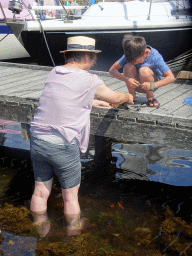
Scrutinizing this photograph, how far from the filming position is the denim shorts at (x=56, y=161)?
2797mm

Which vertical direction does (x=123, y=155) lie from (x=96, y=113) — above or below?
below

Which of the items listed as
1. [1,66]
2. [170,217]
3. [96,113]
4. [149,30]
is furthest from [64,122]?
[149,30]

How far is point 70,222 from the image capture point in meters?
3.33

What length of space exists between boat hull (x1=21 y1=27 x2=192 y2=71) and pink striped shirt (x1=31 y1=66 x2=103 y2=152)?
23.8 ft

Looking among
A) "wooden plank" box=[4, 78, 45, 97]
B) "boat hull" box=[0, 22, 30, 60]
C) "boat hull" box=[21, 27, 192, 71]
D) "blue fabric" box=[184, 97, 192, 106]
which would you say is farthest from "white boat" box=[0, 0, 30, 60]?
"blue fabric" box=[184, 97, 192, 106]

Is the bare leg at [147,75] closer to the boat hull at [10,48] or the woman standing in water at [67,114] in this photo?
the woman standing in water at [67,114]

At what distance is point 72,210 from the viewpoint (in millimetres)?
3146

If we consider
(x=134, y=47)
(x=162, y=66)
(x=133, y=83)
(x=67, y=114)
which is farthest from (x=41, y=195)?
(x=162, y=66)

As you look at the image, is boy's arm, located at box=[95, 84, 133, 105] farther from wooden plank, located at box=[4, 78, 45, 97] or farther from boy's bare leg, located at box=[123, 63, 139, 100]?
wooden plank, located at box=[4, 78, 45, 97]

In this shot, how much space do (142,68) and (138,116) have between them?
2.52ft

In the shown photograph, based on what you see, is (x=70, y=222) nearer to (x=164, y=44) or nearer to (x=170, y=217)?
(x=170, y=217)

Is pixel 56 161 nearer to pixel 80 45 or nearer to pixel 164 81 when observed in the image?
pixel 80 45

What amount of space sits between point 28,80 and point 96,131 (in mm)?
2191

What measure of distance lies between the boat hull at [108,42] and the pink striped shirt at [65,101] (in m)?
7.26
